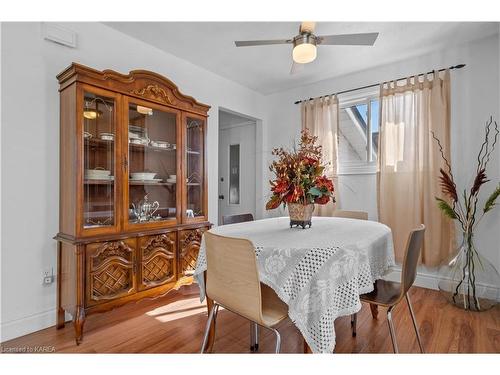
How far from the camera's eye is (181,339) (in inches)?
77.8

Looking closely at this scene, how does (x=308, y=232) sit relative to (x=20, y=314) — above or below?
above

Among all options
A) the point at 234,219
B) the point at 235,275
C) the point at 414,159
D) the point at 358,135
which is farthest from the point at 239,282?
the point at 358,135

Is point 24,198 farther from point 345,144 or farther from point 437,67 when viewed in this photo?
point 437,67

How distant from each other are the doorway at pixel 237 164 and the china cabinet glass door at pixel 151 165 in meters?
1.93

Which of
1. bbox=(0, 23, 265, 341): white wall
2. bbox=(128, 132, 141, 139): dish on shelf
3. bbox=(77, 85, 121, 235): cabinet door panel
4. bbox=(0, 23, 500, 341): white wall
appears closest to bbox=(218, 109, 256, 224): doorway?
bbox=(0, 23, 500, 341): white wall

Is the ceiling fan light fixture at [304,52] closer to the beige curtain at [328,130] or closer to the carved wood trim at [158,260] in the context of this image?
the beige curtain at [328,130]

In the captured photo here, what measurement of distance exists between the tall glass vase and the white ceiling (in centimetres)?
186

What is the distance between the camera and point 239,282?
1.37m

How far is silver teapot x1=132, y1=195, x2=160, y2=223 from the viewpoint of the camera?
240 centimetres
